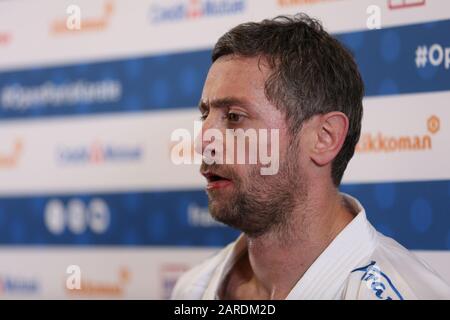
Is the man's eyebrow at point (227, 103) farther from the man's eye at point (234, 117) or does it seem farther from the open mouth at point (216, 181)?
the open mouth at point (216, 181)

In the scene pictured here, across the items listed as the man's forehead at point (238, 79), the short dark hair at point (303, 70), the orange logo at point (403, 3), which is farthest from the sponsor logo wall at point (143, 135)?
the man's forehead at point (238, 79)

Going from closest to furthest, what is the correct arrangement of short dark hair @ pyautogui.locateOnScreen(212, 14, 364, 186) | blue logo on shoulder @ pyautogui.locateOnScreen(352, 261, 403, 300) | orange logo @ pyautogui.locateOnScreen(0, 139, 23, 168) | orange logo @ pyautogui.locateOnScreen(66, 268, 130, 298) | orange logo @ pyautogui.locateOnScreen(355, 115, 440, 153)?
blue logo on shoulder @ pyautogui.locateOnScreen(352, 261, 403, 300)
short dark hair @ pyautogui.locateOnScreen(212, 14, 364, 186)
orange logo @ pyautogui.locateOnScreen(355, 115, 440, 153)
orange logo @ pyautogui.locateOnScreen(66, 268, 130, 298)
orange logo @ pyautogui.locateOnScreen(0, 139, 23, 168)

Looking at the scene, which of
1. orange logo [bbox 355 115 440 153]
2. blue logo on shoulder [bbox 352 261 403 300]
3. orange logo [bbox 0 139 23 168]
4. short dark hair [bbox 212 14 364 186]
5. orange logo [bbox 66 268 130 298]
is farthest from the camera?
orange logo [bbox 0 139 23 168]

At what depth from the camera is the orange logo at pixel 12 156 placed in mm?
2098

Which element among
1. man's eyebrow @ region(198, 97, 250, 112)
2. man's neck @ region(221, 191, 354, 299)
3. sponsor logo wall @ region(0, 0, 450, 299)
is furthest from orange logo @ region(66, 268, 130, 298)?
man's eyebrow @ region(198, 97, 250, 112)

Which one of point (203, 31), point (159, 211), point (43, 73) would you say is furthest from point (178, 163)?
point (43, 73)

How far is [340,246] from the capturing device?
133cm

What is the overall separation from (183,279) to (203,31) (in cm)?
62

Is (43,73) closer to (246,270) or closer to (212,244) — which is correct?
(212,244)

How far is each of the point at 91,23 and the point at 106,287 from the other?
2.35 feet

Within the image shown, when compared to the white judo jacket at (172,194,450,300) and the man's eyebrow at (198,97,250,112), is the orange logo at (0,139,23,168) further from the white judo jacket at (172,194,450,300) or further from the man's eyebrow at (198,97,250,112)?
the white judo jacket at (172,194,450,300)

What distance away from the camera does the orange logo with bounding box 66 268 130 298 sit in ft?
6.37

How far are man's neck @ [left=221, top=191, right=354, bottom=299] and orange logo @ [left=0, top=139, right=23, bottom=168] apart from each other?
3.07 ft

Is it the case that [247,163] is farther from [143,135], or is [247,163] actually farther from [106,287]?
[106,287]
